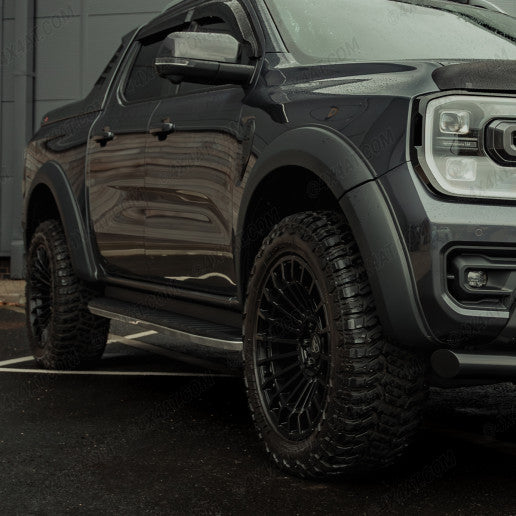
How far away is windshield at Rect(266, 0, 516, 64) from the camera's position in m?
4.22

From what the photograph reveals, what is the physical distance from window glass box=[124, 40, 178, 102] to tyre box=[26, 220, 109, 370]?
0.97 meters

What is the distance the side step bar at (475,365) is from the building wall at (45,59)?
31.4 feet

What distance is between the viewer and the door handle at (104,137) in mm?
5418

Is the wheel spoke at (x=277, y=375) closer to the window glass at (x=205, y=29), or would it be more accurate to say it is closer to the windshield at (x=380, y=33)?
the windshield at (x=380, y=33)

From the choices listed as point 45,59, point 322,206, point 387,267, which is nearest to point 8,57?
point 45,59

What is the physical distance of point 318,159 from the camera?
3518 millimetres

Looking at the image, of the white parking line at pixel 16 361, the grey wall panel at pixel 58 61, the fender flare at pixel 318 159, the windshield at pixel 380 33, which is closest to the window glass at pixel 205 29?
the windshield at pixel 380 33

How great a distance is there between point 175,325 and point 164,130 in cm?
87

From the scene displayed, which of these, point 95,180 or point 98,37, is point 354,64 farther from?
point 98,37

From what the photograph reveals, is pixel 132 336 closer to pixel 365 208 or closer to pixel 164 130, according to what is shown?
pixel 164 130

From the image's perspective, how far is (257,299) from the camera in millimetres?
3908

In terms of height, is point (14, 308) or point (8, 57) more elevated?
point (8, 57)

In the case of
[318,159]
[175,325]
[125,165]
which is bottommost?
[175,325]

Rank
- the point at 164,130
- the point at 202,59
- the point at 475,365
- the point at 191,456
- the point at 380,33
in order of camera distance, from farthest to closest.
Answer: the point at 164,130 → the point at 380,33 → the point at 202,59 → the point at 191,456 → the point at 475,365
